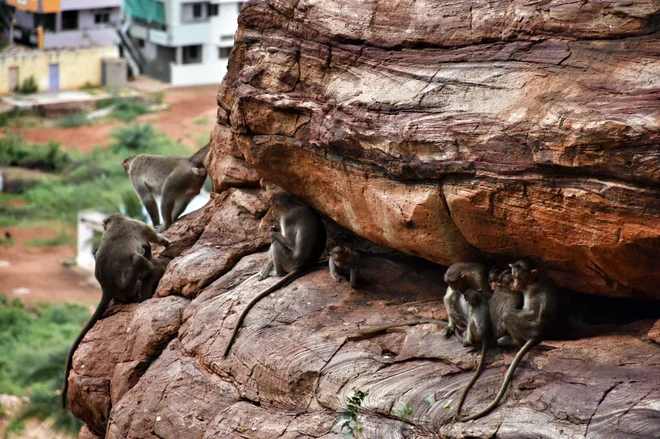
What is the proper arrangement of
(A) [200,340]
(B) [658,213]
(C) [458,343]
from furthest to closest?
(A) [200,340], (C) [458,343], (B) [658,213]

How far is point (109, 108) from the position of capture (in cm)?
4859

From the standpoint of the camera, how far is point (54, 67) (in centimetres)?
4853

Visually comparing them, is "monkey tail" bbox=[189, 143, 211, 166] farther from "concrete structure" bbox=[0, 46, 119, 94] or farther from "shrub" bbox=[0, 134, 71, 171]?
"concrete structure" bbox=[0, 46, 119, 94]

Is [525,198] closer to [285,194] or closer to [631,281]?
[631,281]

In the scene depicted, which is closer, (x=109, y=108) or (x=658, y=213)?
(x=658, y=213)

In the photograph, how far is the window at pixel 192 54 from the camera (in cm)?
5088

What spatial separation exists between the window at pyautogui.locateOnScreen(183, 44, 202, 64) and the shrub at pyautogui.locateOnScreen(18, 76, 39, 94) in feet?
25.2

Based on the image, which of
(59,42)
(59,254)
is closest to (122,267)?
(59,254)

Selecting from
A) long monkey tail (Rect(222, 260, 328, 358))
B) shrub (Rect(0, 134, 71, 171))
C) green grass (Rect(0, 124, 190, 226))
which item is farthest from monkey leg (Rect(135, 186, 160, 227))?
shrub (Rect(0, 134, 71, 171))

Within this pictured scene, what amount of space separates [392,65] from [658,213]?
3553 mm

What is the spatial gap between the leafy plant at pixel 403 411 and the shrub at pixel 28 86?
41880mm

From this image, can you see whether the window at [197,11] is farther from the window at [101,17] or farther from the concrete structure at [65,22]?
the window at [101,17]

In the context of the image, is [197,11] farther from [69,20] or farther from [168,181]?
[168,181]

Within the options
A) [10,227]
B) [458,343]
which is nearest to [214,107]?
[10,227]
